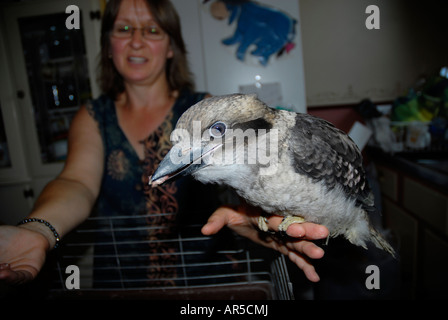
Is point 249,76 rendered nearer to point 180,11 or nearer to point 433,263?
point 180,11

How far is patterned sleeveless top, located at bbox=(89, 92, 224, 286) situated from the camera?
1.14 meters

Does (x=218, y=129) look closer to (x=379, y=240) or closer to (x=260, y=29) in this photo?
(x=260, y=29)

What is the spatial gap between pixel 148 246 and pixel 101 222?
300mm

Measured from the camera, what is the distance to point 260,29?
0.91 meters

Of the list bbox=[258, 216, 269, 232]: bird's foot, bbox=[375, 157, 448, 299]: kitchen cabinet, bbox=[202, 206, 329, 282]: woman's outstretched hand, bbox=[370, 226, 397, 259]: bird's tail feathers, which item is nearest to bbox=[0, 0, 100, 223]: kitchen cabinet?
bbox=[202, 206, 329, 282]: woman's outstretched hand

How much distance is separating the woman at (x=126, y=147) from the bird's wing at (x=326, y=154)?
0.51 ft

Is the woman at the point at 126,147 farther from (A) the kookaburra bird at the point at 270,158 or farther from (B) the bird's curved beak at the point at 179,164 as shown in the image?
(B) the bird's curved beak at the point at 179,164

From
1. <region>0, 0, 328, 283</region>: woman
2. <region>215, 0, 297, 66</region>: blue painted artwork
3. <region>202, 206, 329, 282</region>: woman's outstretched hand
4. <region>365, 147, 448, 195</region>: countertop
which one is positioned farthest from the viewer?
<region>365, 147, 448, 195</region>: countertop

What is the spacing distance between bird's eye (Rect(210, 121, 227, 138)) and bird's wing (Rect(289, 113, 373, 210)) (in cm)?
19

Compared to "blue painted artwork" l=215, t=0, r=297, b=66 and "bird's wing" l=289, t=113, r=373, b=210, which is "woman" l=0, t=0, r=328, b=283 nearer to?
"bird's wing" l=289, t=113, r=373, b=210

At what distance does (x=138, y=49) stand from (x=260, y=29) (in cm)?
43

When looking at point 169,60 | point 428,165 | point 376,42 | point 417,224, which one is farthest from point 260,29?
point 417,224
